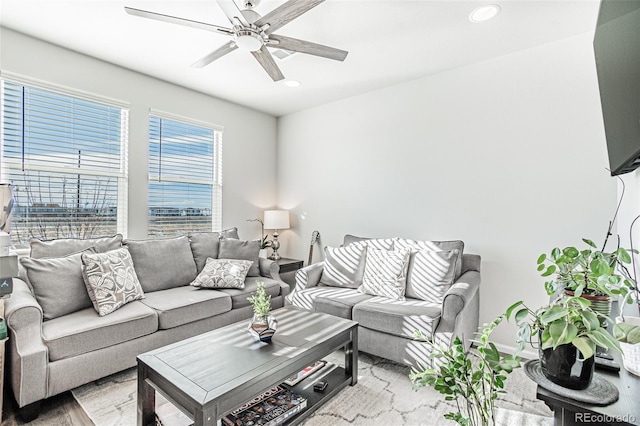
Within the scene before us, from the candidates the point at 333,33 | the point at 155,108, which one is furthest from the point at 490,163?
the point at 155,108

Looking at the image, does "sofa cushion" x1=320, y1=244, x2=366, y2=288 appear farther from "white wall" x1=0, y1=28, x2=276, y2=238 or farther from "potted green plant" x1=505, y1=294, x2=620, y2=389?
"potted green plant" x1=505, y1=294, x2=620, y2=389

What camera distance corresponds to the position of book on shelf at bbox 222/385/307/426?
1647 millimetres

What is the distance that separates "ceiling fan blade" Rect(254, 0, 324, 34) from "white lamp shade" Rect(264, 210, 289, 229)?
2.73m

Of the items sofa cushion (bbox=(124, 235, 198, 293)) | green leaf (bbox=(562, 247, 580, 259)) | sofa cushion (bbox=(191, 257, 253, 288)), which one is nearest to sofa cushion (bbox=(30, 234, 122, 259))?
sofa cushion (bbox=(124, 235, 198, 293))

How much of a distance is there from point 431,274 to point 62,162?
347 centimetres

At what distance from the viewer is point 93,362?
2107 mm

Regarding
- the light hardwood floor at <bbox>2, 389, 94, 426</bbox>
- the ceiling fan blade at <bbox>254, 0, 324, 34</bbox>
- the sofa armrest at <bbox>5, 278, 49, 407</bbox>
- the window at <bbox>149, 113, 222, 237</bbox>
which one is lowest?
the light hardwood floor at <bbox>2, 389, 94, 426</bbox>

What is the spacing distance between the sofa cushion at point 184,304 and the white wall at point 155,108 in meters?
0.92

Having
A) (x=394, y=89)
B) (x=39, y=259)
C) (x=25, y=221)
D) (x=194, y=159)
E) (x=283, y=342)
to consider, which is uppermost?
(x=394, y=89)

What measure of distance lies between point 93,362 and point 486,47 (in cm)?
388

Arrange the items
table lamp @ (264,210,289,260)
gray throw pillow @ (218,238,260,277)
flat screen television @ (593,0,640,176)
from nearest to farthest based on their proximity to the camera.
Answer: flat screen television @ (593,0,640,176)
gray throw pillow @ (218,238,260,277)
table lamp @ (264,210,289,260)

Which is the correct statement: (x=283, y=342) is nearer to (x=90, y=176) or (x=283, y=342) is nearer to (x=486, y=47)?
(x=90, y=176)

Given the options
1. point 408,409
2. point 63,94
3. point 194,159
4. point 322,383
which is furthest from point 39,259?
point 408,409

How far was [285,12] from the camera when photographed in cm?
176
